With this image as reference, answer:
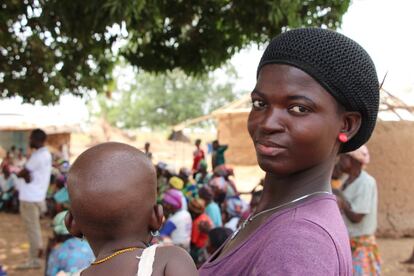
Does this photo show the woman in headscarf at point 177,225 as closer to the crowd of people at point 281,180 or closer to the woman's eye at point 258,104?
the crowd of people at point 281,180

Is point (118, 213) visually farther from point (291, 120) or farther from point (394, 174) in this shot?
point (394, 174)

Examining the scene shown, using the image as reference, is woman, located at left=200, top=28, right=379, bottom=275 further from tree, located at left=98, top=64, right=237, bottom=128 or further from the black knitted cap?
tree, located at left=98, top=64, right=237, bottom=128

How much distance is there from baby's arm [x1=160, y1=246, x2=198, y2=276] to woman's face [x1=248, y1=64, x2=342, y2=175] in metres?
0.31

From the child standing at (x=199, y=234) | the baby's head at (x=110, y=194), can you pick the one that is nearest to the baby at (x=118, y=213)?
the baby's head at (x=110, y=194)

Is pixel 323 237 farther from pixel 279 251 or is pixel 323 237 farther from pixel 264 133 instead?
pixel 264 133

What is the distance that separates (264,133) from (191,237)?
175 inches

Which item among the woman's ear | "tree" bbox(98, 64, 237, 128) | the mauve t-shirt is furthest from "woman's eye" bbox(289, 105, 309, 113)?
"tree" bbox(98, 64, 237, 128)

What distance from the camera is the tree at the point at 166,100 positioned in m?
36.8

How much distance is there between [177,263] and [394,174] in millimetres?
8827

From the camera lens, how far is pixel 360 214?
4.43 meters

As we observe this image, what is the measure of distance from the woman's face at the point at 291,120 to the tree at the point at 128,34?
323 centimetres

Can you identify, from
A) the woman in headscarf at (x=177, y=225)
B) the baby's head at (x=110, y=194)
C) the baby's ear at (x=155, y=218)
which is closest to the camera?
the baby's head at (x=110, y=194)

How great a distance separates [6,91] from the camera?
7.53 meters

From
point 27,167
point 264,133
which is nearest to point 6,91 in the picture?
point 27,167
